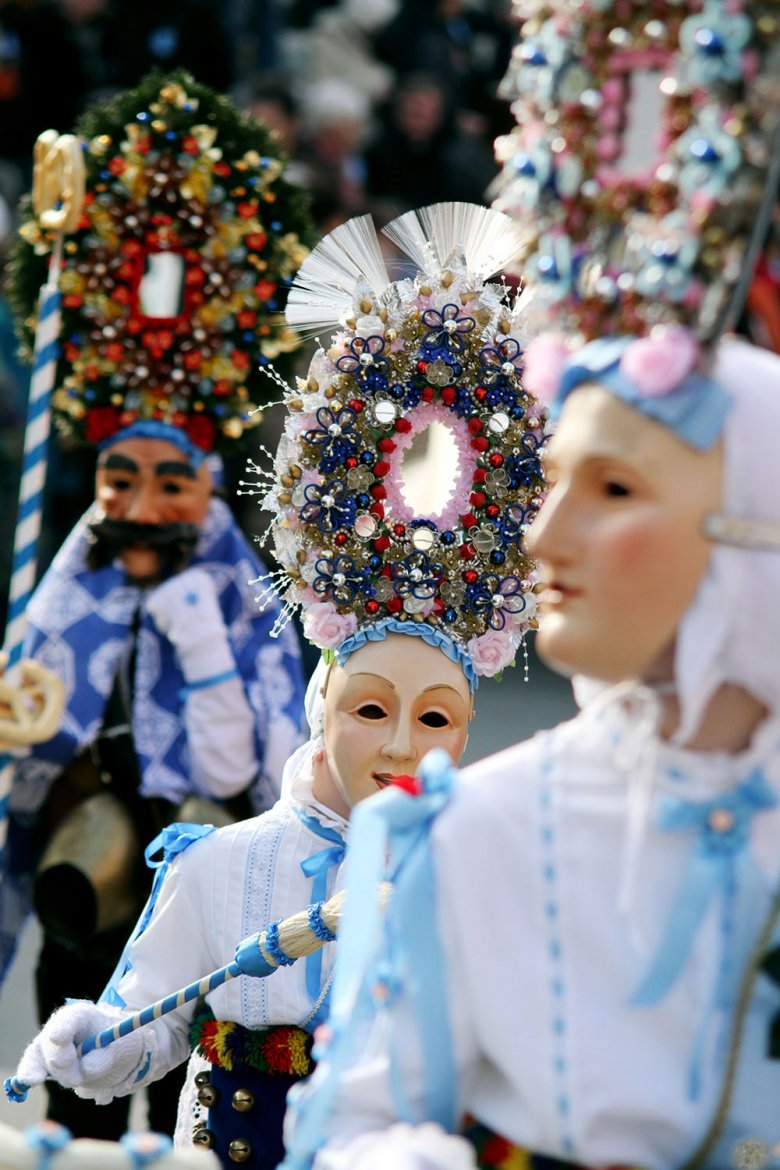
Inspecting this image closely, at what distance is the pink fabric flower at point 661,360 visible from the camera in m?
2.31

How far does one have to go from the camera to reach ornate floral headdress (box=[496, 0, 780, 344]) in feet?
7.48

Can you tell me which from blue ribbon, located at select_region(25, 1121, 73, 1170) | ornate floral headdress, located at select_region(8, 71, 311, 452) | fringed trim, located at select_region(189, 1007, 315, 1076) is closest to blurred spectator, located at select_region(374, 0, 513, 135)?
ornate floral headdress, located at select_region(8, 71, 311, 452)

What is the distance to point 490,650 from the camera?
12.5ft

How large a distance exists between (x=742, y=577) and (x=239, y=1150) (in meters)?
1.71

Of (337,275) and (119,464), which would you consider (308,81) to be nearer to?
(119,464)

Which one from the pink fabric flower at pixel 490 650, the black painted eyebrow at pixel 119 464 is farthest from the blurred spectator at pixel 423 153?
the pink fabric flower at pixel 490 650

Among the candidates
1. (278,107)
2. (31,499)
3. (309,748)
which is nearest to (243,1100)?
(309,748)

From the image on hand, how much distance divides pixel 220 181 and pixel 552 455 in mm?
3010

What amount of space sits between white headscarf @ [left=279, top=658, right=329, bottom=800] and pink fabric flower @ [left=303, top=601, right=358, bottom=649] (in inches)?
3.1

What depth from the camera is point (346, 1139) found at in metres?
2.45

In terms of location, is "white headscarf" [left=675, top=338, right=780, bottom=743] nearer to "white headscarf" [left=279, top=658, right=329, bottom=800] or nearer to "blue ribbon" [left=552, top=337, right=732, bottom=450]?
"blue ribbon" [left=552, top=337, right=732, bottom=450]

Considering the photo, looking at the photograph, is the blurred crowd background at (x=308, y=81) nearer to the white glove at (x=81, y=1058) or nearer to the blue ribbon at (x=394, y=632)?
the blue ribbon at (x=394, y=632)

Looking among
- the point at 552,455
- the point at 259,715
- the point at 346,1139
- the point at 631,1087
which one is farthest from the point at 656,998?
the point at 259,715

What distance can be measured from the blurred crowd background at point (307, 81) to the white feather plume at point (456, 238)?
5.11 metres
